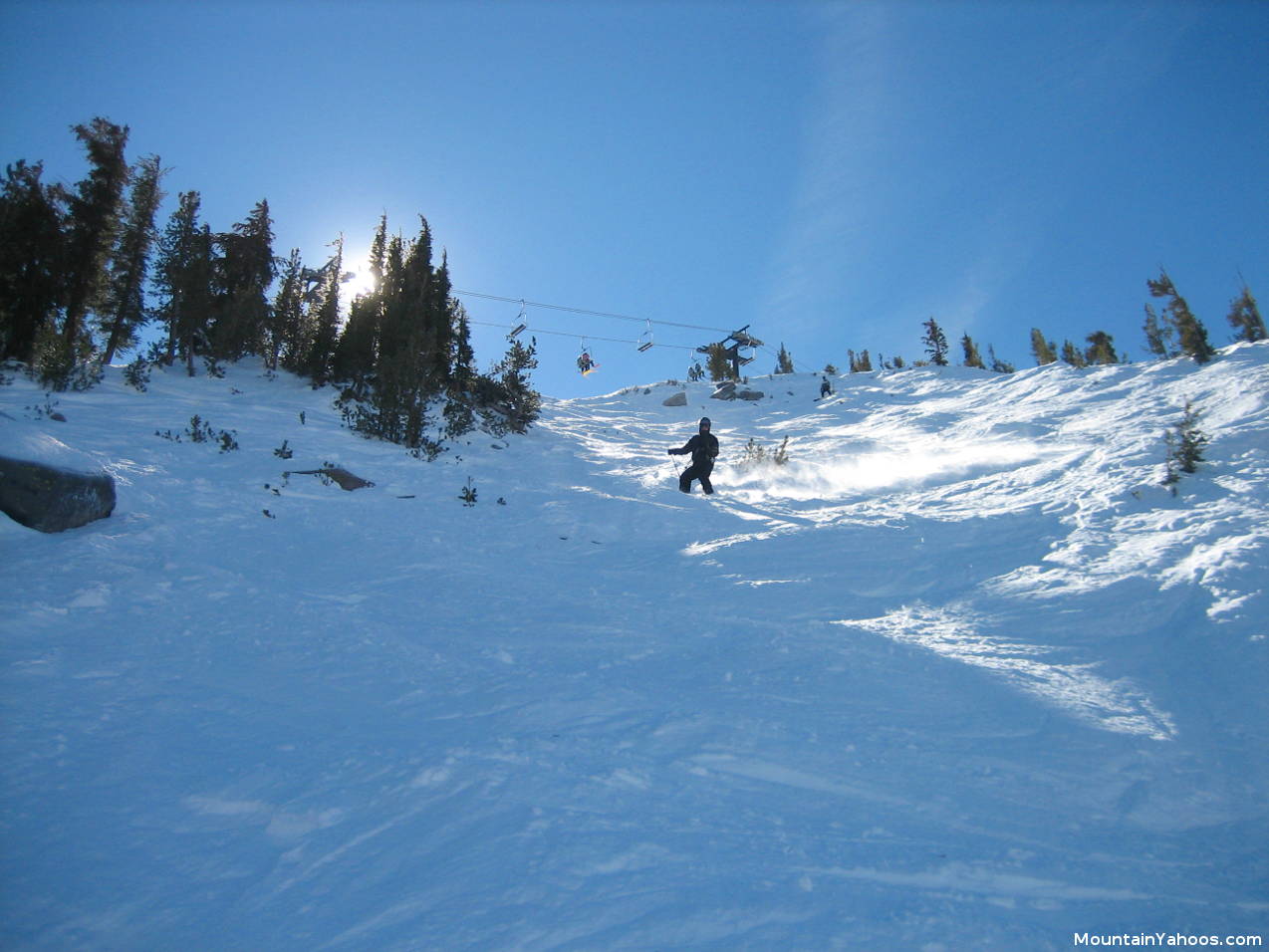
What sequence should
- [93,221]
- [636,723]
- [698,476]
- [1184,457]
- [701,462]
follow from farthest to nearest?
[93,221]
[698,476]
[701,462]
[1184,457]
[636,723]

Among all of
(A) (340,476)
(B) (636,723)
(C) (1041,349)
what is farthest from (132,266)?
(C) (1041,349)

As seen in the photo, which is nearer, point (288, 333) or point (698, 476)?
point (698, 476)

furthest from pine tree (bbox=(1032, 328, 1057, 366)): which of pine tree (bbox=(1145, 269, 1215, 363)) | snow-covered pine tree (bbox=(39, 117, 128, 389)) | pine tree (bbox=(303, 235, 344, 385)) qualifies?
snow-covered pine tree (bbox=(39, 117, 128, 389))

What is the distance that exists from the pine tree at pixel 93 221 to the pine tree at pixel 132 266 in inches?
12.4

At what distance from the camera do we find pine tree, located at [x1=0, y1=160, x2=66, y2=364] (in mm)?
13781

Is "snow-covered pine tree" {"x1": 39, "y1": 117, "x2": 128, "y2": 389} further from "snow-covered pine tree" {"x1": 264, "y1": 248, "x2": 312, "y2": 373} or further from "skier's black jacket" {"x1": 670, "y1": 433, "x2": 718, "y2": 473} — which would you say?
"skier's black jacket" {"x1": 670, "y1": 433, "x2": 718, "y2": 473}

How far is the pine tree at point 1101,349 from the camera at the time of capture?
20.7 metres

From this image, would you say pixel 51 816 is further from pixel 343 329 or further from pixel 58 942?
pixel 343 329

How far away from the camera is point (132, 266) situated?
1644 cm

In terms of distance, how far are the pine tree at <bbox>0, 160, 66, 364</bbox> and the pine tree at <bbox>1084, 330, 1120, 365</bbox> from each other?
3057 centimetres

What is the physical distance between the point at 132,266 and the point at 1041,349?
3253 cm

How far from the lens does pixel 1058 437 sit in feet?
33.2

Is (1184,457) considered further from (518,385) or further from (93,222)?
(93,222)

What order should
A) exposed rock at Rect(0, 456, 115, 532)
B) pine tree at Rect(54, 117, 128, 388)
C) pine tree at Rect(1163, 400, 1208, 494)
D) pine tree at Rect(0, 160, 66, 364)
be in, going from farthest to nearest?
pine tree at Rect(54, 117, 128, 388), pine tree at Rect(0, 160, 66, 364), pine tree at Rect(1163, 400, 1208, 494), exposed rock at Rect(0, 456, 115, 532)
